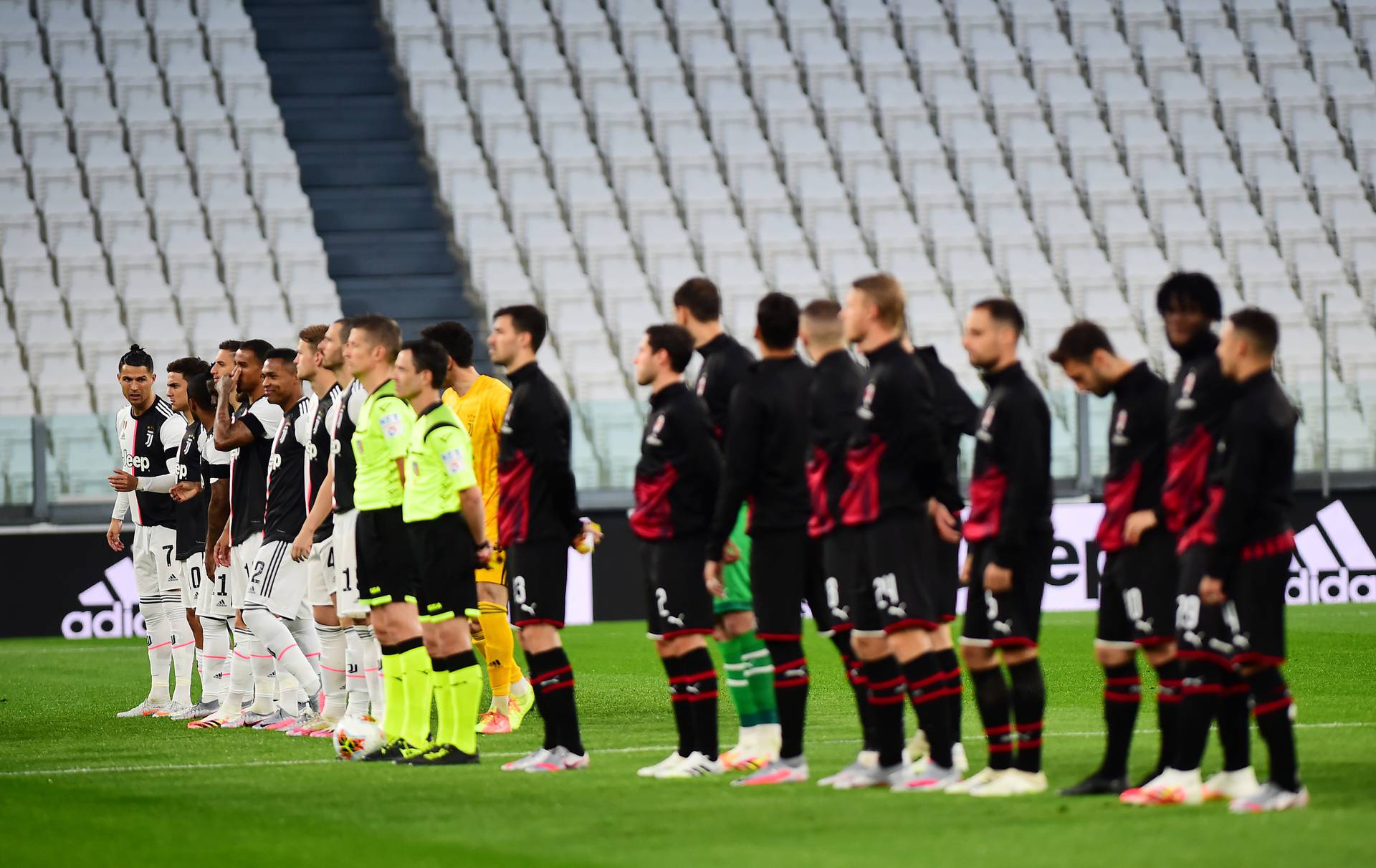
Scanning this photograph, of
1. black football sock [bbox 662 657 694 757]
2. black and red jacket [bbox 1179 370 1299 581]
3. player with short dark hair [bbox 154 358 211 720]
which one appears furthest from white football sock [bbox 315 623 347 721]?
black and red jacket [bbox 1179 370 1299 581]

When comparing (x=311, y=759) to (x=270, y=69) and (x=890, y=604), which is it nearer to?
(x=890, y=604)

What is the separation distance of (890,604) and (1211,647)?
1.25 m

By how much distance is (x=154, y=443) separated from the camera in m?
12.8

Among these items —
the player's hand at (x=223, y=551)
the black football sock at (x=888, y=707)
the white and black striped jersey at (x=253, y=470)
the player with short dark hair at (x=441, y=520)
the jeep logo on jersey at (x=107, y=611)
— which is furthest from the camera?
the jeep logo on jersey at (x=107, y=611)

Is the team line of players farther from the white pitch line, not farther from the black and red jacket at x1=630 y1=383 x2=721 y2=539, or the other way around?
the white pitch line

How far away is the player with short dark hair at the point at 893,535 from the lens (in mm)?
7523

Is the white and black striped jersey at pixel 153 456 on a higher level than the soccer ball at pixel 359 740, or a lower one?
higher

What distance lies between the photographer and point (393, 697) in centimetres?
908

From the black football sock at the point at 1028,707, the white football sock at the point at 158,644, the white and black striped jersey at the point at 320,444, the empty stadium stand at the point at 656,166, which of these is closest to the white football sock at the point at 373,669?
the white and black striped jersey at the point at 320,444

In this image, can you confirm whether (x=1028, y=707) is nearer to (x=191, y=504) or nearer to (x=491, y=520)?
(x=491, y=520)

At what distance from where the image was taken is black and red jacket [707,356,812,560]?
7.99 m

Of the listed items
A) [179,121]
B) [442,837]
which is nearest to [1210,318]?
[442,837]

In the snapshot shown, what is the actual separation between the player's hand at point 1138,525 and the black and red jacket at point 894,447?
2.56ft

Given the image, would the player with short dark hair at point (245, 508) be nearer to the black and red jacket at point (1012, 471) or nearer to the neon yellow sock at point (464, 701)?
the neon yellow sock at point (464, 701)
